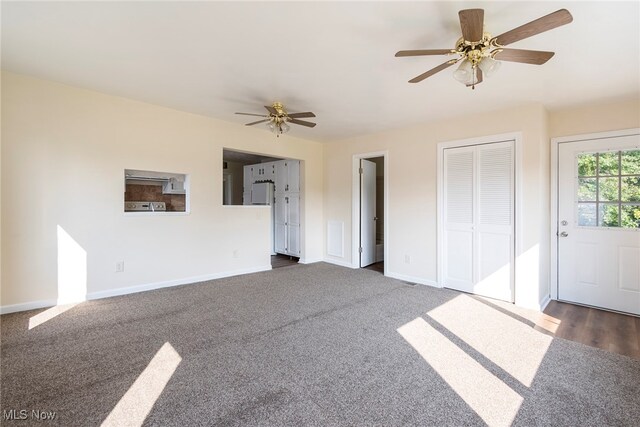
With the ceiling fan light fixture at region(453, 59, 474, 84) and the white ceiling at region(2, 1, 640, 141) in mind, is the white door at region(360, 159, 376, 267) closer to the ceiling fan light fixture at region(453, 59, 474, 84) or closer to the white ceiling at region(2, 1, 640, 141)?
the white ceiling at region(2, 1, 640, 141)

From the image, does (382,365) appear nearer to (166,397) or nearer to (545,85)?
(166,397)

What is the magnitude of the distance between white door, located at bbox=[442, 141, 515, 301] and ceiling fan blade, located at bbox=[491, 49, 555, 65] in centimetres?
181

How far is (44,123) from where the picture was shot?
3.22 metres

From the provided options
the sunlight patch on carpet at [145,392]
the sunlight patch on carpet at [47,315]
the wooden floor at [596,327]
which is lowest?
the wooden floor at [596,327]

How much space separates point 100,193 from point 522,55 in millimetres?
4423

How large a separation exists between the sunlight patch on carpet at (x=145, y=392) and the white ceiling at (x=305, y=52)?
8.14 feet

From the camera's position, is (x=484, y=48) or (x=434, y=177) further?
(x=434, y=177)

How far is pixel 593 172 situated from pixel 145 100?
5.64m

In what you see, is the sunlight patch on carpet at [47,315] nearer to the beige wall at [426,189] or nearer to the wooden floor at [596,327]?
the beige wall at [426,189]

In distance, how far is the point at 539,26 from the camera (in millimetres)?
1713

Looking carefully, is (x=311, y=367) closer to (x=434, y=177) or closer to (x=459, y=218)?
(x=459, y=218)

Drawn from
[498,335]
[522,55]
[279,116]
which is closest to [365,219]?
[279,116]

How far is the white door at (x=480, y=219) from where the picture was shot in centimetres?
370

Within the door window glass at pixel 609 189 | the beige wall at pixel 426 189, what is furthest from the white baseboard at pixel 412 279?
the door window glass at pixel 609 189
